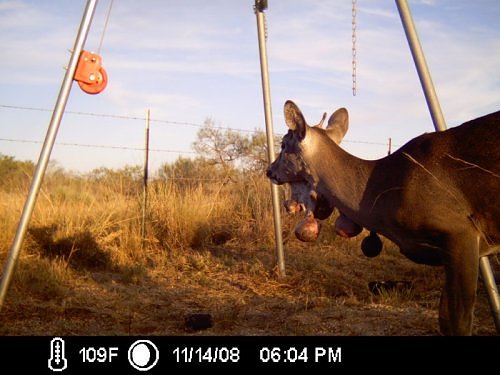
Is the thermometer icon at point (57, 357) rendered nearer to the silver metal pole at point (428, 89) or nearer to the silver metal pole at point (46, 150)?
the silver metal pole at point (46, 150)

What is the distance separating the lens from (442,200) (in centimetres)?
389

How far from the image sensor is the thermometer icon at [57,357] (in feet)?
12.7

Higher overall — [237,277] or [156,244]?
[156,244]

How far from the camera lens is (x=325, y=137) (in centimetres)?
505

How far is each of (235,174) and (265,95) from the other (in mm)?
6765

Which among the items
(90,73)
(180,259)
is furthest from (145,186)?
(90,73)

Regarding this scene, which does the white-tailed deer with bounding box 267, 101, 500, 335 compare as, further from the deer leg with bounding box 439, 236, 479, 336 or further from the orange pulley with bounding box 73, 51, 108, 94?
the orange pulley with bounding box 73, 51, 108, 94

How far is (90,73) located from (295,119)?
6.61 feet

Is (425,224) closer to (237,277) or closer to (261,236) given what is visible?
(237,277)

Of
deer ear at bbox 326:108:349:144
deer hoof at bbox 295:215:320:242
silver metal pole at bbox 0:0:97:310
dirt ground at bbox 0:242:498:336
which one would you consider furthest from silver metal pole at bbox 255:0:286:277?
silver metal pole at bbox 0:0:97:310

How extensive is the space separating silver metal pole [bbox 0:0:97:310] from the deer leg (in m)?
3.53

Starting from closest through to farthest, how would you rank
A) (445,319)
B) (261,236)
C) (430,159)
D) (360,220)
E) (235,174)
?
(445,319) → (430,159) → (360,220) → (261,236) → (235,174)

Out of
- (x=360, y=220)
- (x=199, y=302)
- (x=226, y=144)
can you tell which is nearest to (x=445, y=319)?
(x=360, y=220)

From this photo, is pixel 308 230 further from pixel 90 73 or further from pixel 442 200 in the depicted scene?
pixel 90 73
